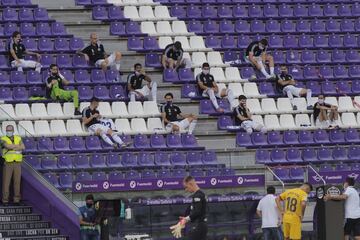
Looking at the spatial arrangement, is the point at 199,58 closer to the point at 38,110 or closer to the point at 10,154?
the point at 38,110

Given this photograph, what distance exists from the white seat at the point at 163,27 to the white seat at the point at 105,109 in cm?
396

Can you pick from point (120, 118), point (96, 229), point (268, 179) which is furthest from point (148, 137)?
point (96, 229)

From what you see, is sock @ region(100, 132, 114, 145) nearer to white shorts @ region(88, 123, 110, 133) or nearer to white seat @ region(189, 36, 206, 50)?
white shorts @ region(88, 123, 110, 133)

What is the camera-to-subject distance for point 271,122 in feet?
101

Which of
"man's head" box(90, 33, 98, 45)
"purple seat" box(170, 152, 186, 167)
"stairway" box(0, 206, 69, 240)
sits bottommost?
"stairway" box(0, 206, 69, 240)

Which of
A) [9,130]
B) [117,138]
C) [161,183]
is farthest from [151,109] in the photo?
[9,130]

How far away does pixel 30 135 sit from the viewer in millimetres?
25500

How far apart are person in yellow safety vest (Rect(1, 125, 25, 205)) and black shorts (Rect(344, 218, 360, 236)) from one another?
21.7ft

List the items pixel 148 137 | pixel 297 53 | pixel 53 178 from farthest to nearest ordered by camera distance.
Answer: pixel 297 53 → pixel 148 137 → pixel 53 178

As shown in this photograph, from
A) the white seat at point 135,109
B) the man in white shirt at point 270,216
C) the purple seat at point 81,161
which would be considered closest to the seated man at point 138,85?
the white seat at point 135,109

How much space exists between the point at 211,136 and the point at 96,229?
22.2 ft

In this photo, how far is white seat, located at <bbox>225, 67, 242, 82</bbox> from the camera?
31614mm

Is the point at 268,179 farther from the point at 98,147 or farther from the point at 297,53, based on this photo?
the point at 297,53

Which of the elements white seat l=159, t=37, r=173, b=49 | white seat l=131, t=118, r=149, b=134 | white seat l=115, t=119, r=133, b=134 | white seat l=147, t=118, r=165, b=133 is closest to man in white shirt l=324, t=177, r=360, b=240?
white seat l=147, t=118, r=165, b=133
